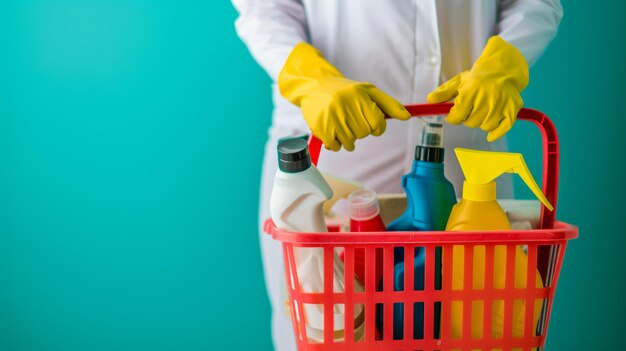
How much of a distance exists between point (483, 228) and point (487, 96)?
160 millimetres

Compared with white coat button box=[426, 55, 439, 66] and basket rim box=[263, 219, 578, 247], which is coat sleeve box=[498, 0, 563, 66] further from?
basket rim box=[263, 219, 578, 247]

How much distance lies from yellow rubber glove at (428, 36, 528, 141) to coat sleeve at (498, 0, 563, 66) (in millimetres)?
161

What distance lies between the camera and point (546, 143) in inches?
26.1

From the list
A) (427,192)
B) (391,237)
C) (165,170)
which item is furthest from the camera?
(165,170)

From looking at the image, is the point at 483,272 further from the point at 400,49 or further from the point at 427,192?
the point at 400,49

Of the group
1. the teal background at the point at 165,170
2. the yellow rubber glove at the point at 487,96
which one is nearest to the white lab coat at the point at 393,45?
the yellow rubber glove at the point at 487,96

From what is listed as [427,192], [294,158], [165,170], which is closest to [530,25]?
[427,192]

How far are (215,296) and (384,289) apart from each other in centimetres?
99

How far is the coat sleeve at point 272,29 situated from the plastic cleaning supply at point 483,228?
375 millimetres

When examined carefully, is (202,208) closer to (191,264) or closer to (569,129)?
(191,264)

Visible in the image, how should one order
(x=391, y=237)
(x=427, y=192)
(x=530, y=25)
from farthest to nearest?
(x=530, y=25)
(x=427, y=192)
(x=391, y=237)

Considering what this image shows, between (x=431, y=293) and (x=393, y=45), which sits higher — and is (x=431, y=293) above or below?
below

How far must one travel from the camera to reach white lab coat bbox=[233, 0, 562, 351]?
3.22 ft

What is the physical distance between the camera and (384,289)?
0.60 meters
